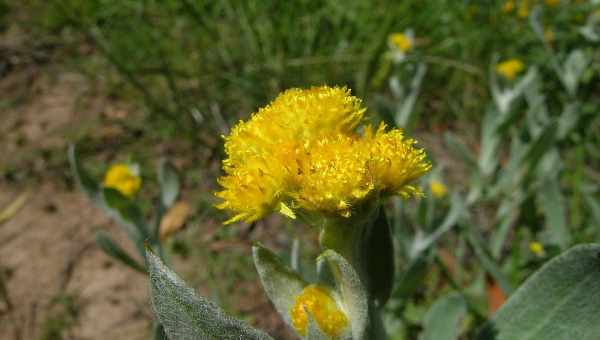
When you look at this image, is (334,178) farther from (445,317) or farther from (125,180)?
(125,180)

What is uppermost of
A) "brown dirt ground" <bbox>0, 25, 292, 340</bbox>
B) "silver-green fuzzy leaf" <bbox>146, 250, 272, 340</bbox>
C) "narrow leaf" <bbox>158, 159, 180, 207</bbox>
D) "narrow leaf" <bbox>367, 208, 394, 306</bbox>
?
"silver-green fuzzy leaf" <bbox>146, 250, 272, 340</bbox>

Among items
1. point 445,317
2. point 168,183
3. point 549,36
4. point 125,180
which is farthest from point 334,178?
point 549,36

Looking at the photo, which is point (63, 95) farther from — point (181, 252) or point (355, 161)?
point (355, 161)

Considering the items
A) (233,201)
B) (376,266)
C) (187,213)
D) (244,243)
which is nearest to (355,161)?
(233,201)

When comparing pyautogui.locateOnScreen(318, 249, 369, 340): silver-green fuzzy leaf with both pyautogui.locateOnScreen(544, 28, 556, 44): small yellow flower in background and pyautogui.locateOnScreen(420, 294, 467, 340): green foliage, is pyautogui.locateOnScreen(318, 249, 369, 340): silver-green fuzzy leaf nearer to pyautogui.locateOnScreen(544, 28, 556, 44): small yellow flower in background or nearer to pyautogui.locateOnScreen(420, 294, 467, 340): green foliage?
pyautogui.locateOnScreen(420, 294, 467, 340): green foliage

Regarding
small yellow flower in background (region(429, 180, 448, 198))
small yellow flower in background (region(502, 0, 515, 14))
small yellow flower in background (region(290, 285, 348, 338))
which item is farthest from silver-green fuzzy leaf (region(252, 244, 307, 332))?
small yellow flower in background (region(502, 0, 515, 14))

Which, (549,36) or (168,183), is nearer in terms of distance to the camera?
(168,183)

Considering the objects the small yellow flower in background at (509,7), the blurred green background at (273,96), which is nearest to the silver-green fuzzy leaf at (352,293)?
the blurred green background at (273,96)
